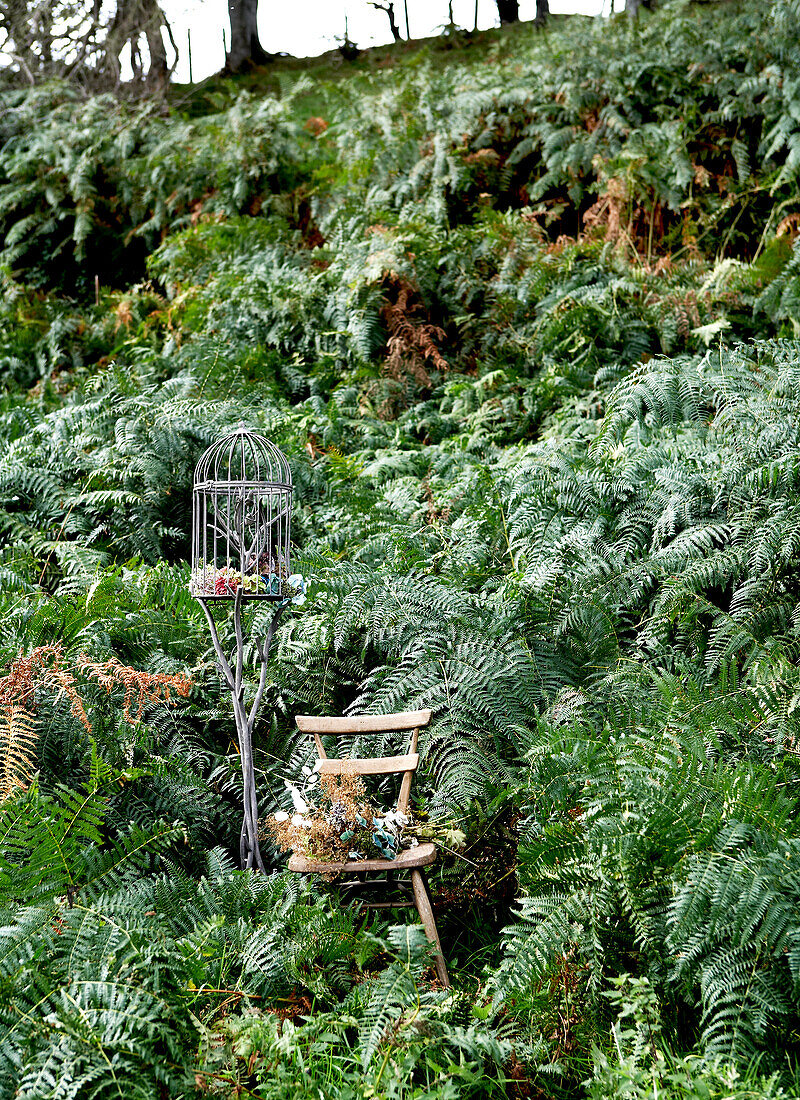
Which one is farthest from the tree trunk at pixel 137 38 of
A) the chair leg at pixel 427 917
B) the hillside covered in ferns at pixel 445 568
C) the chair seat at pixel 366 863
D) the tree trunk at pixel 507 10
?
the chair leg at pixel 427 917

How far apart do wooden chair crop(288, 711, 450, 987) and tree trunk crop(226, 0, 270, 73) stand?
14.1 meters

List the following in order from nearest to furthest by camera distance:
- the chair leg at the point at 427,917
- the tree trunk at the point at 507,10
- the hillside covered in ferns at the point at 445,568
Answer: the hillside covered in ferns at the point at 445,568 → the chair leg at the point at 427,917 → the tree trunk at the point at 507,10

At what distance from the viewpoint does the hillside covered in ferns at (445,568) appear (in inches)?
84.2

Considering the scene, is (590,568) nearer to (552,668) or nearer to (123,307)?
(552,668)

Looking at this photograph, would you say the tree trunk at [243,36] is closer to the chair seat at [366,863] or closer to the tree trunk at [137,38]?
the tree trunk at [137,38]

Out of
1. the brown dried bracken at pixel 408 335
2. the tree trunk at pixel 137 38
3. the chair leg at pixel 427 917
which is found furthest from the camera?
the tree trunk at pixel 137 38

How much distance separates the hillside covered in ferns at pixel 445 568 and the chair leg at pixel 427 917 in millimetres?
103

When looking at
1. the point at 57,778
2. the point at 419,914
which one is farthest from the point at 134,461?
the point at 419,914

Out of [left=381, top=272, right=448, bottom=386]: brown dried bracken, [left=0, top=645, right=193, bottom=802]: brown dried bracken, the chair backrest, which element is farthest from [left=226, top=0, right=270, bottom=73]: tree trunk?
the chair backrest

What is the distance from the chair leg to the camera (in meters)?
2.50

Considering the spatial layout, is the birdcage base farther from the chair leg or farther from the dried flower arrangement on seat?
the chair leg

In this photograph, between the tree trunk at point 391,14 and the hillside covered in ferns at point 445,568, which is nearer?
the hillside covered in ferns at point 445,568

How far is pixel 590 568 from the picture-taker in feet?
12.3

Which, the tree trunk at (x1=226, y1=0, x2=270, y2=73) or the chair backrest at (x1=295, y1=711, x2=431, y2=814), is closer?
the chair backrest at (x1=295, y1=711, x2=431, y2=814)
